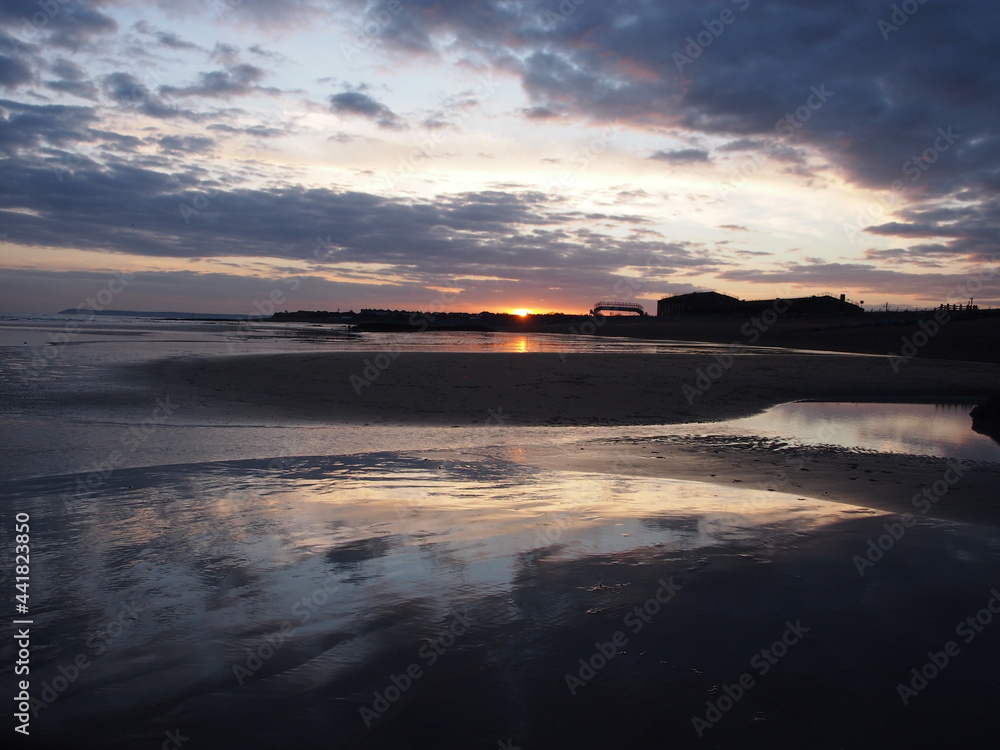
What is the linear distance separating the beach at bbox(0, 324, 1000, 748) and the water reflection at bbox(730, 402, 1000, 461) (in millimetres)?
869

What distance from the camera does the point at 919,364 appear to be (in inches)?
1249

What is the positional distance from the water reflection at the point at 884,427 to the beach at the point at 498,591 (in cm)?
87

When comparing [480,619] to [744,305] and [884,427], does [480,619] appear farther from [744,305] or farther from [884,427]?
[744,305]

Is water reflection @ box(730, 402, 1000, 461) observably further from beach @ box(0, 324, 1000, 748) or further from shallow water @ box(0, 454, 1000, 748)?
shallow water @ box(0, 454, 1000, 748)

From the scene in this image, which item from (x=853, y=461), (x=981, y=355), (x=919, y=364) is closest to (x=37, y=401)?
(x=853, y=461)

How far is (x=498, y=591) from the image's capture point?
4.95 m

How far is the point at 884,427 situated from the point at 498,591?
1358 cm

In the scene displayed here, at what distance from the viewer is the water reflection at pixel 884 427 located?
1237cm

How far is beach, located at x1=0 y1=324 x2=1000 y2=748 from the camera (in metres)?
3.45

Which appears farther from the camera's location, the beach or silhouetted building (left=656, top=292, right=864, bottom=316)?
silhouetted building (left=656, top=292, right=864, bottom=316)

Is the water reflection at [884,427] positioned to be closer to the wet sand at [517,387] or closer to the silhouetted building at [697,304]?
the wet sand at [517,387]

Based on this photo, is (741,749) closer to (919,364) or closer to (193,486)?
(193,486)

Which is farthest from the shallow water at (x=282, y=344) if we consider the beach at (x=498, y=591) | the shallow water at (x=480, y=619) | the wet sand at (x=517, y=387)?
the shallow water at (x=480, y=619)

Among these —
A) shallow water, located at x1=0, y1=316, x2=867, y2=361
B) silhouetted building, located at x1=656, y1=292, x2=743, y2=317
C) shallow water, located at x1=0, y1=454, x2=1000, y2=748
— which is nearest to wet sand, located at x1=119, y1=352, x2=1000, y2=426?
shallow water, located at x1=0, y1=454, x2=1000, y2=748
